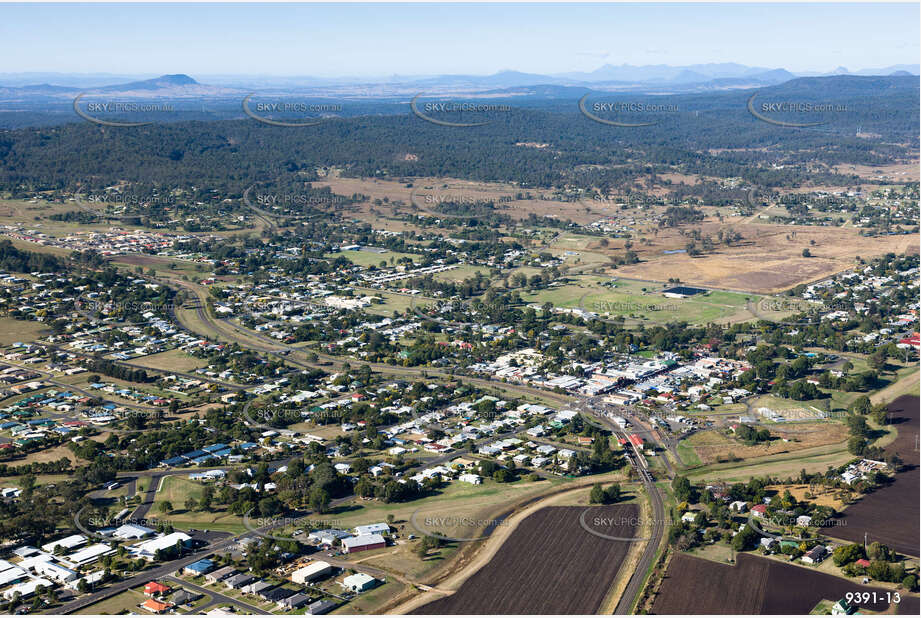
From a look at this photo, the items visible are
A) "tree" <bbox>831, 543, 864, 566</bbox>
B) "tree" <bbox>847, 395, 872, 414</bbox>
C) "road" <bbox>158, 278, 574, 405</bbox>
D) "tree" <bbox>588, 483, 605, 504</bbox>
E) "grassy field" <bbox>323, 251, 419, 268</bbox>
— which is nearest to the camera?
"tree" <bbox>831, 543, 864, 566</bbox>

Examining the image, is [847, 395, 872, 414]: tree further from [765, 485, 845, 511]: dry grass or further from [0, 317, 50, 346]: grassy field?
[0, 317, 50, 346]: grassy field

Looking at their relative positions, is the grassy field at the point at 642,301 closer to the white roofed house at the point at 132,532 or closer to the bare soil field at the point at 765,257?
the bare soil field at the point at 765,257

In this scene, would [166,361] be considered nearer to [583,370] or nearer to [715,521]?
[583,370]

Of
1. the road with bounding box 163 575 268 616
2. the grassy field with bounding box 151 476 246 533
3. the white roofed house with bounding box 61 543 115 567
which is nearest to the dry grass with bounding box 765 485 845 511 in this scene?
the road with bounding box 163 575 268 616

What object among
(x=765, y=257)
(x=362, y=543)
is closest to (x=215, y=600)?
(x=362, y=543)

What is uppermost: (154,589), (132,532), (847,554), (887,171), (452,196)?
(887,171)

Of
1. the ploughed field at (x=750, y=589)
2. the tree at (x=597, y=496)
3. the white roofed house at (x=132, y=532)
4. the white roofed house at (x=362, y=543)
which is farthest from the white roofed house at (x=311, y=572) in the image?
the tree at (x=597, y=496)

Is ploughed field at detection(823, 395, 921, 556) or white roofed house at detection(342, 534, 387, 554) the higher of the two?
white roofed house at detection(342, 534, 387, 554)

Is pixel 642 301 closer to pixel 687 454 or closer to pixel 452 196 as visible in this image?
pixel 687 454
